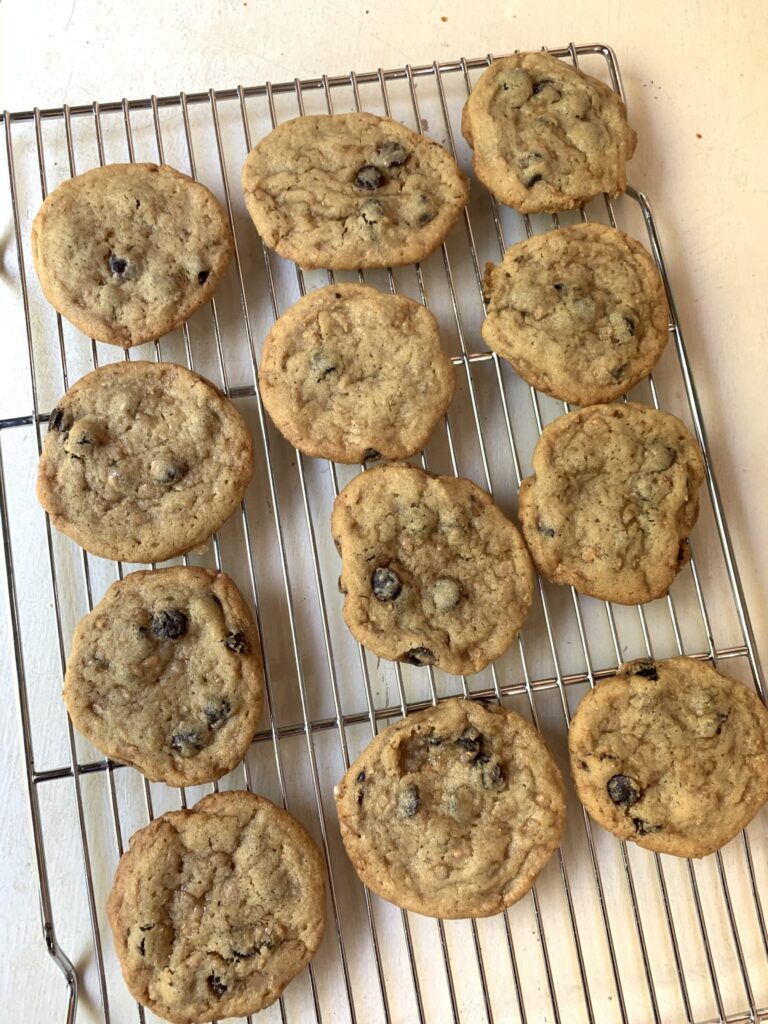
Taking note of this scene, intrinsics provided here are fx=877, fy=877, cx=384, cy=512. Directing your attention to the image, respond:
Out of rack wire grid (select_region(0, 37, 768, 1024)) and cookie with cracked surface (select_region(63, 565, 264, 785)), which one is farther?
rack wire grid (select_region(0, 37, 768, 1024))

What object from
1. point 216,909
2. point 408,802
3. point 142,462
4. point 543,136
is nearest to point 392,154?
point 543,136

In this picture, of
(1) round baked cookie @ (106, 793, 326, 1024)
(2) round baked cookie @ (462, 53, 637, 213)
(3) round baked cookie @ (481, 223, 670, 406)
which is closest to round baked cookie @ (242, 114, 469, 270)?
(2) round baked cookie @ (462, 53, 637, 213)

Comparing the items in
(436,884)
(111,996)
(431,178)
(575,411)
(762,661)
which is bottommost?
(111,996)

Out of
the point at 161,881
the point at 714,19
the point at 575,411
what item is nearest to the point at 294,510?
the point at 575,411

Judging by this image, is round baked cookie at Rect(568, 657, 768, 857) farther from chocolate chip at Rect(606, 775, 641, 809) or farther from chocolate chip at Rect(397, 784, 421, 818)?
chocolate chip at Rect(397, 784, 421, 818)

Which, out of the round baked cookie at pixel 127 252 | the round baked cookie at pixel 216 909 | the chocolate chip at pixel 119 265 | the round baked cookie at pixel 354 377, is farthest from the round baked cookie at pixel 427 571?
the chocolate chip at pixel 119 265

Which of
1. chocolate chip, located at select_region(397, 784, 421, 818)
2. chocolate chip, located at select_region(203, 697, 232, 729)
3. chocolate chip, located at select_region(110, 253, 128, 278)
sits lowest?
chocolate chip, located at select_region(397, 784, 421, 818)

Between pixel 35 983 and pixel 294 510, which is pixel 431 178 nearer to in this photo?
pixel 294 510
